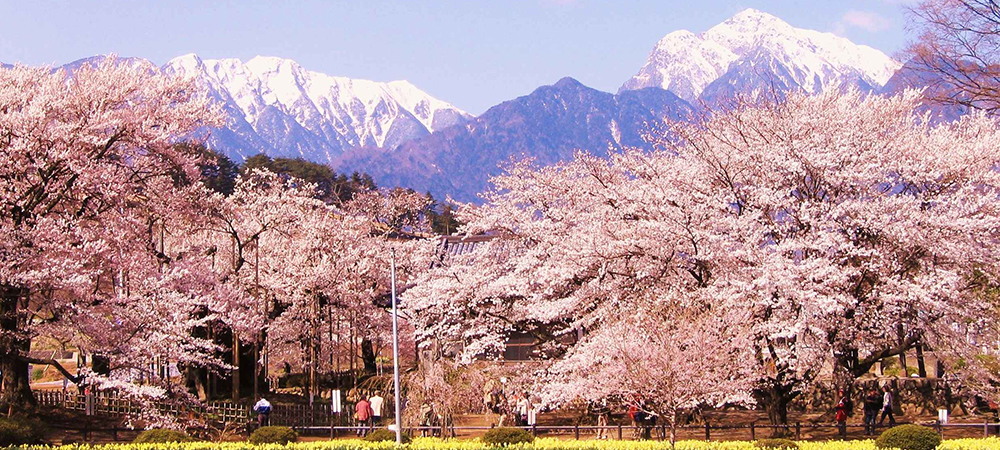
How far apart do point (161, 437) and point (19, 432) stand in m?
2.92

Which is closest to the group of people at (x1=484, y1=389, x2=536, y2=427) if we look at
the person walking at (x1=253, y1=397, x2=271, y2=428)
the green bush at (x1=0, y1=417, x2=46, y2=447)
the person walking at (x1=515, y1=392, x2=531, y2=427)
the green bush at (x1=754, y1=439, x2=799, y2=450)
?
the person walking at (x1=515, y1=392, x2=531, y2=427)

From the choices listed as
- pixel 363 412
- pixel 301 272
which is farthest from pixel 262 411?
pixel 301 272

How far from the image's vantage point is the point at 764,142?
26.2 m

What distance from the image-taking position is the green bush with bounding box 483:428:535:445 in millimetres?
20328

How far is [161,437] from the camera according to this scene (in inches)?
845

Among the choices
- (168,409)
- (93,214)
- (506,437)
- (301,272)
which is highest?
(93,214)

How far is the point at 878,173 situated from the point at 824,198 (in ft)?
4.91

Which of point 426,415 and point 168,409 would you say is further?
point 168,409

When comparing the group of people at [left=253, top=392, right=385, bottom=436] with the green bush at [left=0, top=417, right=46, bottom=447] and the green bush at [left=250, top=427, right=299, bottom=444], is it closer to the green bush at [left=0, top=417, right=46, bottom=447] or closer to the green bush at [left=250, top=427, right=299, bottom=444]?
the green bush at [left=250, top=427, right=299, bottom=444]

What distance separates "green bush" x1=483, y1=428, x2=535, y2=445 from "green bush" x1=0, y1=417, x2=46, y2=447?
993 centimetres

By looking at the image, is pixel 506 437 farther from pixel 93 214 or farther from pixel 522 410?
pixel 93 214

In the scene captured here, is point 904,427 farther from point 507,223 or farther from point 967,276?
point 507,223

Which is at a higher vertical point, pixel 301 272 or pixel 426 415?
pixel 301 272

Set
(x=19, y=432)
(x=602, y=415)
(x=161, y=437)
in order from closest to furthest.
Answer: (x=19, y=432)
(x=161, y=437)
(x=602, y=415)
